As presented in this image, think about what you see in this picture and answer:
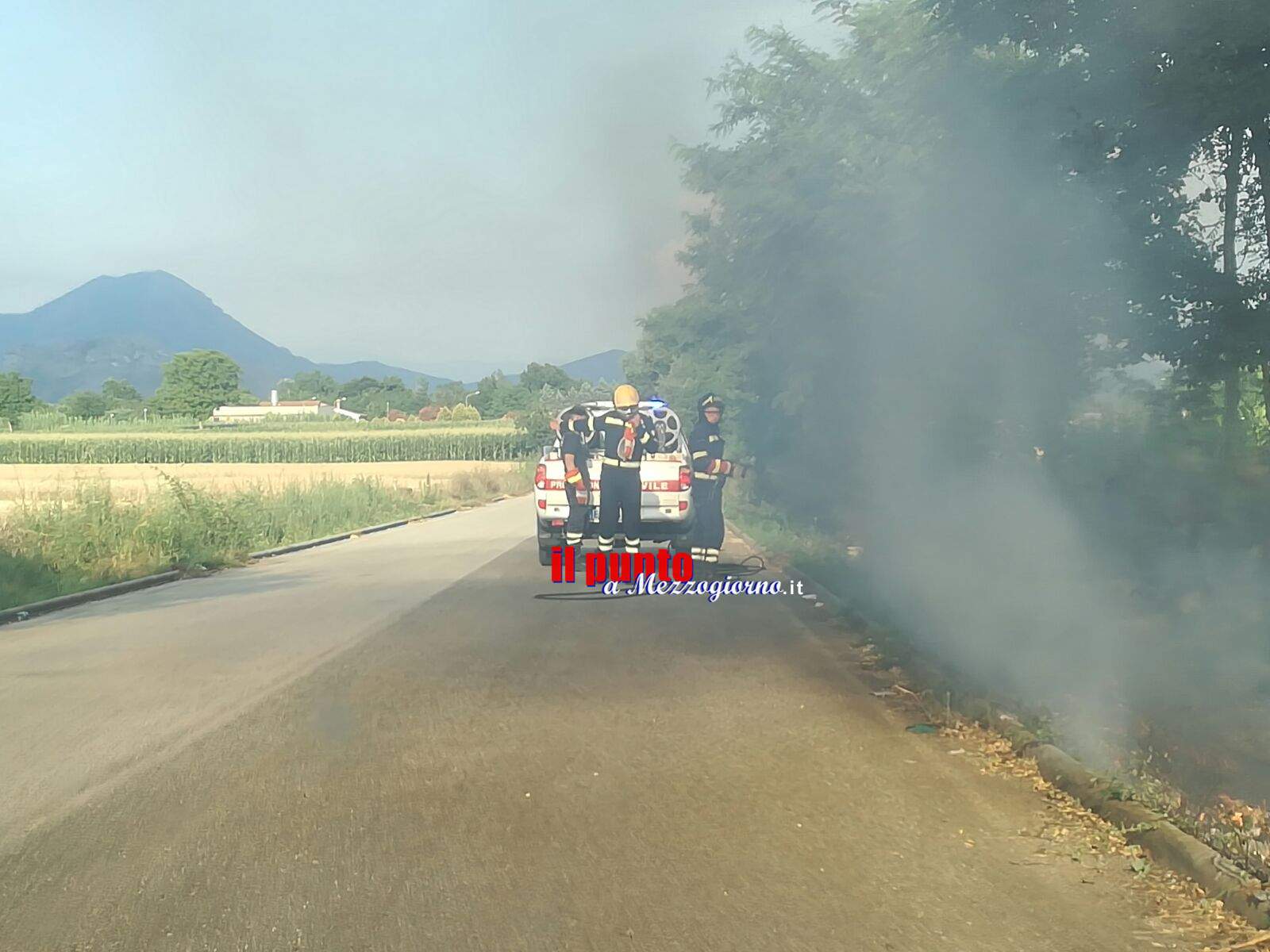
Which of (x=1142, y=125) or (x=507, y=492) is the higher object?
(x=1142, y=125)

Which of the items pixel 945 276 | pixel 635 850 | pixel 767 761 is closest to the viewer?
pixel 635 850

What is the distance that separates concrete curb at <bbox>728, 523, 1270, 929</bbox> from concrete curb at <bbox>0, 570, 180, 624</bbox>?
1065cm

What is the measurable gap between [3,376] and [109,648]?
140m

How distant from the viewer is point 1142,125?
9672 millimetres

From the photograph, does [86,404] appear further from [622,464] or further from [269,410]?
[622,464]

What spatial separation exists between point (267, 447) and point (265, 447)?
117 millimetres

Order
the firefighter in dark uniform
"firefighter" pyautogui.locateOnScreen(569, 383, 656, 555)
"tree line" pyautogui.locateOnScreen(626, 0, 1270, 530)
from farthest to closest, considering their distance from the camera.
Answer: the firefighter in dark uniform < "firefighter" pyautogui.locateOnScreen(569, 383, 656, 555) < "tree line" pyautogui.locateOnScreen(626, 0, 1270, 530)

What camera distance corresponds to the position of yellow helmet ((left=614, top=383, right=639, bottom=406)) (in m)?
11.9

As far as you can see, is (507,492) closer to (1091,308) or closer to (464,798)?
(1091,308)

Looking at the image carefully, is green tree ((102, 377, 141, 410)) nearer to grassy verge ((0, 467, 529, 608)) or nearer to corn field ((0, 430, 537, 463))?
corn field ((0, 430, 537, 463))

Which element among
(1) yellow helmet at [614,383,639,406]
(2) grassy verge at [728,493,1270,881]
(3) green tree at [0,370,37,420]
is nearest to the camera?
(2) grassy verge at [728,493,1270,881]

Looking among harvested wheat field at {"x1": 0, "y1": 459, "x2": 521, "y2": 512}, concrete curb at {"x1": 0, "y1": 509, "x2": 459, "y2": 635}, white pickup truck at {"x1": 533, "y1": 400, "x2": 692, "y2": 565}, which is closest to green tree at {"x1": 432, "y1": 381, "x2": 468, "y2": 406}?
harvested wheat field at {"x1": 0, "y1": 459, "x2": 521, "y2": 512}

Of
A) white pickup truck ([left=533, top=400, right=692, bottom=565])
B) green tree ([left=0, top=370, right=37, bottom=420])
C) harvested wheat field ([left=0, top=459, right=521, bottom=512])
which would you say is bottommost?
harvested wheat field ([left=0, top=459, right=521, bottom=512])

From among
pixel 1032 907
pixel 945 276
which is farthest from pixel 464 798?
pixel 945 276
